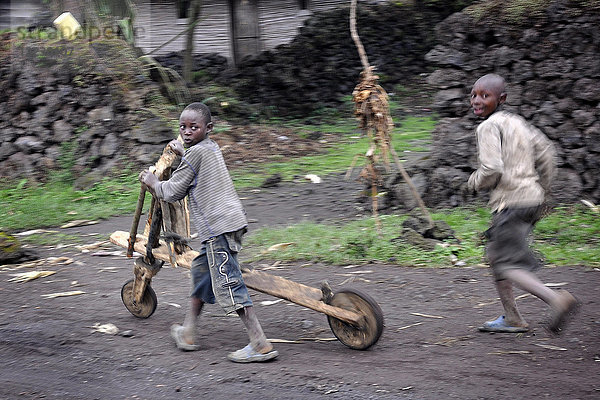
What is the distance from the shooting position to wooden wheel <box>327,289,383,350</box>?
13.7ft

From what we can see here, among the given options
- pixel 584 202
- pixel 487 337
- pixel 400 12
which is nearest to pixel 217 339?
pixel 487 337

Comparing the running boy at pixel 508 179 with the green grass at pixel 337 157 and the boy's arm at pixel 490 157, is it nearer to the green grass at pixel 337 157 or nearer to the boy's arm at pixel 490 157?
the boy's arm at pixel 490 157

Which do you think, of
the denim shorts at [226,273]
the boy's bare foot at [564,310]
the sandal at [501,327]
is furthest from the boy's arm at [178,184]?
the boy's bare foot at [564,310]

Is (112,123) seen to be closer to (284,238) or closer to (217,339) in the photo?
(284,238)

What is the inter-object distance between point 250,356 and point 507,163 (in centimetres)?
206

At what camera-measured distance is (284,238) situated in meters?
7.53

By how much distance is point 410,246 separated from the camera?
693cm

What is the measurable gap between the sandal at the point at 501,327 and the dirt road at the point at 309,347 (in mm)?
40

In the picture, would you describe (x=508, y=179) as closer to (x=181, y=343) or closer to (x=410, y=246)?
(x=181, y=343)

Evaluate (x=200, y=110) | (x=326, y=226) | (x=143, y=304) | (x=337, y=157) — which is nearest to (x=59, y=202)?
(x=326, y=226)

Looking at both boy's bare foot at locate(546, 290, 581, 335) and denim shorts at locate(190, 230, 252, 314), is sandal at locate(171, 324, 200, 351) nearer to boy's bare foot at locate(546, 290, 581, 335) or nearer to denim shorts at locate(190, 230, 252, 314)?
denim shorts at locate(190, 230, 252, 314)

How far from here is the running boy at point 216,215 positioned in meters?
4.18

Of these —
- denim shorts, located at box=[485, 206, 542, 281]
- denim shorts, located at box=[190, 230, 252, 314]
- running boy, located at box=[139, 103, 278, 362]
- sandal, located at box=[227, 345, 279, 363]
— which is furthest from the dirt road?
denim shorts, located at box=[485, 206, 542, 281]

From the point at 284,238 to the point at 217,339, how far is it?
9.54ft
